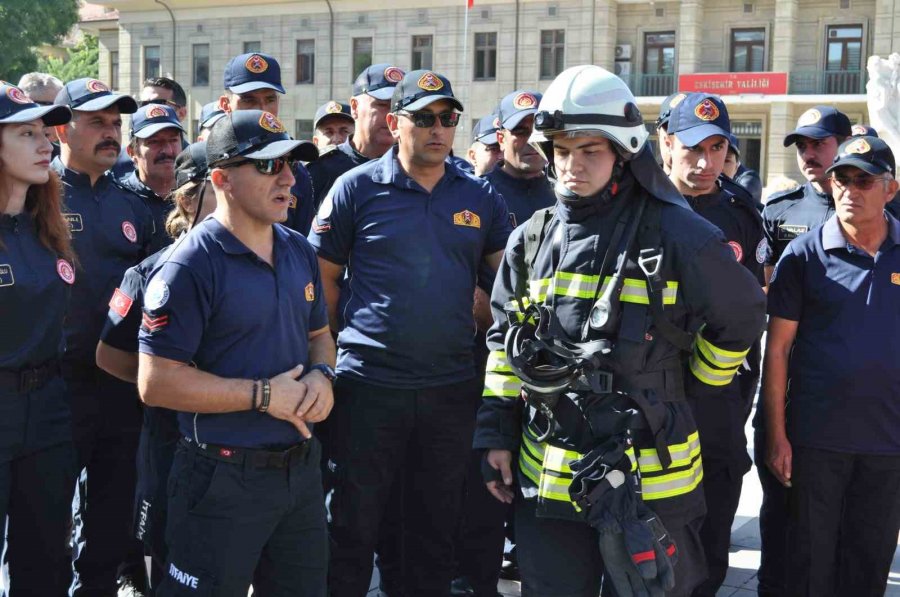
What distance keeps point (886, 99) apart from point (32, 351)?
2342 cm

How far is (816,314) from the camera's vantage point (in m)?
4.66

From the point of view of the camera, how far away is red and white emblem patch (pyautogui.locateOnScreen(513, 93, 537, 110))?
250 inches

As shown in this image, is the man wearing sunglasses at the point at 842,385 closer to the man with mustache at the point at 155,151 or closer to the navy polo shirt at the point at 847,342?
the navy polo shirt at the point at 847,342

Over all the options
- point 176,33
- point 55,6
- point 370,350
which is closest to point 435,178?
point 370,350

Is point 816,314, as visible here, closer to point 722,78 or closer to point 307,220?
point 307,220

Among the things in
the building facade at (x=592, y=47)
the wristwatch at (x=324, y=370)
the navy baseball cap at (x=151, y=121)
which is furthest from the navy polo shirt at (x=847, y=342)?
the building facade at (x=592, y=47)

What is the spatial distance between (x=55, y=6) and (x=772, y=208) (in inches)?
1605

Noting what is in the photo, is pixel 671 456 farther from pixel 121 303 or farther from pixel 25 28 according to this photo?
pixel 25 28

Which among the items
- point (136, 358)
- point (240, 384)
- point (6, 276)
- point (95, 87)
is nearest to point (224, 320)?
point (240, 384)

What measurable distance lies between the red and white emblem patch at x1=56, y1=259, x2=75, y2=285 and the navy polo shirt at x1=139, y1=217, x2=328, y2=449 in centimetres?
76

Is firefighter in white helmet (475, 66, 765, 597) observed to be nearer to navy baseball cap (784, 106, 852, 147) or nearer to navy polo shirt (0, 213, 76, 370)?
navy polo shirt (0, 213, 76, 370)

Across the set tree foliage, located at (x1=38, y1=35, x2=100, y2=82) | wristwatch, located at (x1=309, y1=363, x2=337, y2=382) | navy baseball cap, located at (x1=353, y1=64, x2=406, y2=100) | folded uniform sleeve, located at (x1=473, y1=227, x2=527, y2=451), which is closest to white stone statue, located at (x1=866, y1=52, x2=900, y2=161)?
navy baseball cap, located at (x1=353, y1=64, x2=406, y2=100)

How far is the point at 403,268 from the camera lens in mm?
4742

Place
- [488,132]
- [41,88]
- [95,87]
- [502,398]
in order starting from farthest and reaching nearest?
1. [41,88]
2. [488,132]
3. [95,87]
4. [502,398]
